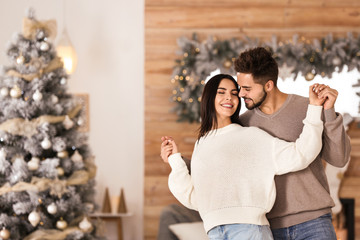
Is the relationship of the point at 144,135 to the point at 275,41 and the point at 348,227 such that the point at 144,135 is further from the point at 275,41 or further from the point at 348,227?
the point at 348,227

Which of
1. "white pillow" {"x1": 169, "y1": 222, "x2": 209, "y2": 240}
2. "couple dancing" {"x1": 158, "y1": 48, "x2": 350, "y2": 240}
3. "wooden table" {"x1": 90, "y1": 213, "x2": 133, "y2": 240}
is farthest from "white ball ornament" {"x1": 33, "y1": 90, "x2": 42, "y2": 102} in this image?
"wooden table" {"x1": 90, "y1": 213, "x2": 133, "y2": 240}

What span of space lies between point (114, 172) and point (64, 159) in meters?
1.57

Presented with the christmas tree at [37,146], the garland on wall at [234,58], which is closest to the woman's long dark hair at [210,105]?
the christmas tree at [37,146]

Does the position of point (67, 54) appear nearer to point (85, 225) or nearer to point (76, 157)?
point (76, 157)

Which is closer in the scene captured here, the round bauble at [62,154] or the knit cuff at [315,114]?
the knit cuff at [315,114]

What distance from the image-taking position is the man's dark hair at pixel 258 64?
224 cm

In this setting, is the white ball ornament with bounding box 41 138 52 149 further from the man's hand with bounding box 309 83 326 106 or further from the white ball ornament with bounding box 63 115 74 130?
the man's hand with bounding box 309 83 326 106

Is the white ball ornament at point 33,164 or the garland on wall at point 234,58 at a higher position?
the garland on wall at point 234,58

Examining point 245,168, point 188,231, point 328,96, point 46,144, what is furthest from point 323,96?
point 46,144

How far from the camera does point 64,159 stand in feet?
12.3

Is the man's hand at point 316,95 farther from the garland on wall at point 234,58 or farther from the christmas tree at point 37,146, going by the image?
the garland on wall at point 234,58

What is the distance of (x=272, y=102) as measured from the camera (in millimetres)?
2326

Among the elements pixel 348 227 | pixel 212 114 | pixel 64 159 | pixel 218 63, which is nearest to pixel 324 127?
pixel 212 114

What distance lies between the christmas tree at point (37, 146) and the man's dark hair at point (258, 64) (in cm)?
178
